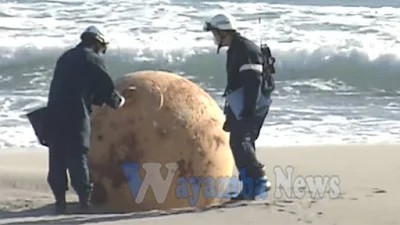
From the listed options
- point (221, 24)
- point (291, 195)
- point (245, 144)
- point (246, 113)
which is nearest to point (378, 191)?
point (291, 195)

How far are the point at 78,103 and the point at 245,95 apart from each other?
1.16m

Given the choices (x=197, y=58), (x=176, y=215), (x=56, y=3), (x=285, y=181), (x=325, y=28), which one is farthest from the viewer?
(x=56, y=3)

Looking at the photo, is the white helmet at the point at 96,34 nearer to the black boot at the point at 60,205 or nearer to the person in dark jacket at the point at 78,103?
the person in dark jacket at the point at 78,103

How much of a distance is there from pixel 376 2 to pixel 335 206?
1763 cm

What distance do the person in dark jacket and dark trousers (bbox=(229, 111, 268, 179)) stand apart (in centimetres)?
85

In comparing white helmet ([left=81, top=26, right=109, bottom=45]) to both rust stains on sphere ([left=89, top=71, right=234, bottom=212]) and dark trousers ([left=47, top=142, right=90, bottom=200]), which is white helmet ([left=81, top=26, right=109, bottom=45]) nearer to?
rust stains on sphere ([left=89, top=71, right=234, bottom=212])

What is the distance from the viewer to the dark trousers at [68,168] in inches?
277

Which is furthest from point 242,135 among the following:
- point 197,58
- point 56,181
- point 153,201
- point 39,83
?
point 197,58

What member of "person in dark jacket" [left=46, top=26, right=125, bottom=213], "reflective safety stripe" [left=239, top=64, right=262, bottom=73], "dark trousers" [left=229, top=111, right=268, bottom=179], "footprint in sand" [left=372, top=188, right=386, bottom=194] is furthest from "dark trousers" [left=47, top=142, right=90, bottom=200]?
"footprint in sand" [left=372, top=188, right=386, bottom=194]

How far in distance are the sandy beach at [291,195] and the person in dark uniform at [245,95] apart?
225 mm

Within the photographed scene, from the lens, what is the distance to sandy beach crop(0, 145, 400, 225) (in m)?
6.98

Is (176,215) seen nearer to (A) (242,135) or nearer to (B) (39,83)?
(A) (242,135)

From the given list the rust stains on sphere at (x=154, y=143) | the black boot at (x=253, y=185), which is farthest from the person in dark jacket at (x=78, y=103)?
the black boot at (x=253, y=185)

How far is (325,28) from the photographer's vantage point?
21.0 meters
